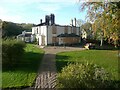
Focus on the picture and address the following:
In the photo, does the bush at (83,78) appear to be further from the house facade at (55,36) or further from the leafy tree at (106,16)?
the house facade at (55,36)

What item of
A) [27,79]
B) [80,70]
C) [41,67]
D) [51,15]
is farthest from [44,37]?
[80,70]

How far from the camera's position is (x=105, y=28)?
1995 cm

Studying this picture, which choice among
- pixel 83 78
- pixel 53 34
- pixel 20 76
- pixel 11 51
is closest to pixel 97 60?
pixel 11 51

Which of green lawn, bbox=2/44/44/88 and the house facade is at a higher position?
the house facade

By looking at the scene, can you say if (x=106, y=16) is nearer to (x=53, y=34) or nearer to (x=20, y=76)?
(x=20, y=76)

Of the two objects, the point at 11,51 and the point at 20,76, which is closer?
the point at 20,76

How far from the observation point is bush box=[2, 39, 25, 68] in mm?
21056

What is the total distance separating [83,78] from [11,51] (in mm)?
10157

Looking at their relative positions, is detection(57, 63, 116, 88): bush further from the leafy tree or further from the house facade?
the house facade

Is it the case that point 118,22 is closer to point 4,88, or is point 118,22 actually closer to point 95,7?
point 95,7

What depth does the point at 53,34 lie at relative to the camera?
178ft

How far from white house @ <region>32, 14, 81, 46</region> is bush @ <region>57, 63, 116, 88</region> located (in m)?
40.0

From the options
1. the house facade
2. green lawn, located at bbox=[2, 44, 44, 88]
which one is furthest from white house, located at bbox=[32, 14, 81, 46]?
green lawn, located at bbox=[2, 44, 44, 88]

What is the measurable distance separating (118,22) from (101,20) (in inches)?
53.2
